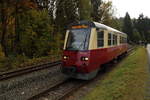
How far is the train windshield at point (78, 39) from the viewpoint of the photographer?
7.53 m

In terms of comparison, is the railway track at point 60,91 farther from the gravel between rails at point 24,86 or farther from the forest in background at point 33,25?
the forest in background at point 33,25

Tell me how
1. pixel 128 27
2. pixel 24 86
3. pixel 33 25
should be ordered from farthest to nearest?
pixel 128 27 → pixel 33 25 → pixel 24 86

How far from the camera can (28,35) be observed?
717 inches

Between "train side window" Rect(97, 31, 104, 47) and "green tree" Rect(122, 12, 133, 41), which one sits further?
"green tree" Rect(122, 12, 133, 41)

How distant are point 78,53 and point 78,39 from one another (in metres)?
0.80

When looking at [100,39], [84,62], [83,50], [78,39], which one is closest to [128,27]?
[100,39]

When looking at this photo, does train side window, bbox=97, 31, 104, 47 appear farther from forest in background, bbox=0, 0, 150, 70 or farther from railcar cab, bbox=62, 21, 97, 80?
forest in background, bbox=0, 0, 150, 70

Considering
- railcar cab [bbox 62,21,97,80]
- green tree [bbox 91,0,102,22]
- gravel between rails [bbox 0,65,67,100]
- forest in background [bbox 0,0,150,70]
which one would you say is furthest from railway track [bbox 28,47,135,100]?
green tree [bbox 91,0,102,22]

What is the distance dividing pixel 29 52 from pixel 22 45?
1.29 meters

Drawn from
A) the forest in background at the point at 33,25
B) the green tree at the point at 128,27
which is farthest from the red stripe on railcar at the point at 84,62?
the green tree at the point at 128,27

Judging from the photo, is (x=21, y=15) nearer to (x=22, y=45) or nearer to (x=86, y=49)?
(x=22, y=45)

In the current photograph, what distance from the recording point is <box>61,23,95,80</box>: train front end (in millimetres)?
7305

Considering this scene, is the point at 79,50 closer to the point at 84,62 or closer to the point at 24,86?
the point at 84,62

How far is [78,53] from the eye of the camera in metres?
7.43
